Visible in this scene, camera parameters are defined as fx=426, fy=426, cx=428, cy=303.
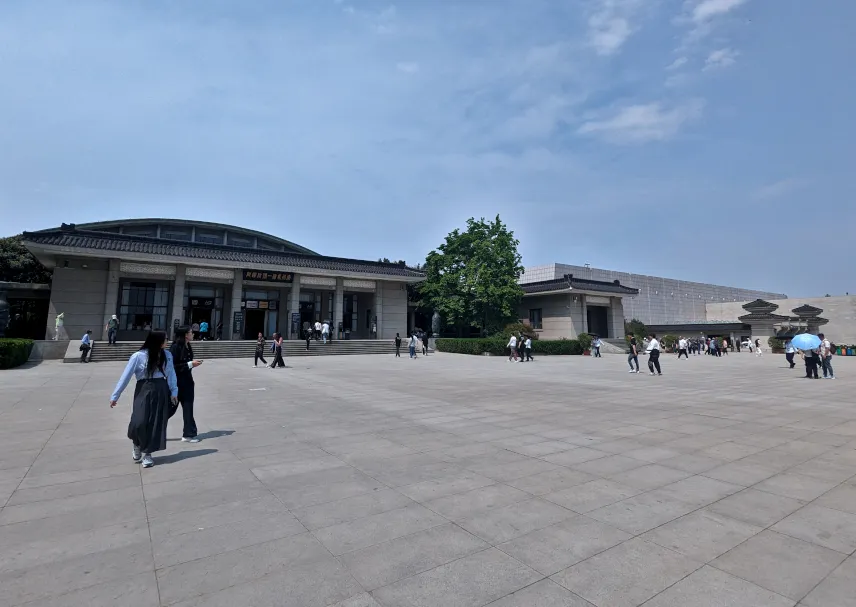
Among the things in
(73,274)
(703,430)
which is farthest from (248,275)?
(703,430)

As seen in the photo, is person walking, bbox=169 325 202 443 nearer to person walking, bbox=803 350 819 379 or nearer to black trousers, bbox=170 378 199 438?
black trousers, bbox=170 378 199 438

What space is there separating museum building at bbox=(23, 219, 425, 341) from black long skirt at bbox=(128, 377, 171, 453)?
941 inches

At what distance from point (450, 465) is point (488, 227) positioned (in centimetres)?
3079

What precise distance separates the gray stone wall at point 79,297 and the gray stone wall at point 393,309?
57.3ft

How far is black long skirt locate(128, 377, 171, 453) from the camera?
4840 millimetres

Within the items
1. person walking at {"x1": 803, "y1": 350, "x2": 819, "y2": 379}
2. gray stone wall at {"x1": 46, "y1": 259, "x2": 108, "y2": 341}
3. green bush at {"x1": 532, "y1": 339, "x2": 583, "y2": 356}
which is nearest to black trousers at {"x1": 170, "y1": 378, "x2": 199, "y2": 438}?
person walking at {"x1": 803, "y1": 350, "x2": 819, "y2": 379}

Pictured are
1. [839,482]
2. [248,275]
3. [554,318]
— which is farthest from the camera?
[554,318]

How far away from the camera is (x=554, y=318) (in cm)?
3772

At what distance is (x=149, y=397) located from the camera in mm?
4957

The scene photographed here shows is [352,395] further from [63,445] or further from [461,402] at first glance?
[63,445]

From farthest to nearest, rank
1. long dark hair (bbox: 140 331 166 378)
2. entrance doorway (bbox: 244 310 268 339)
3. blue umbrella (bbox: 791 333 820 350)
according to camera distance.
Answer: entrance doorway (bbox: 244 310 268 339) < blue umbrella (bbox: 791 333 820 350) < long dark hair (bbox: 140 331 166 378)

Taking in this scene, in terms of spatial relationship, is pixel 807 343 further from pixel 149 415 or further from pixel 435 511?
pixel 149 415

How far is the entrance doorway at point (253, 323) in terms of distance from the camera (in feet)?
103

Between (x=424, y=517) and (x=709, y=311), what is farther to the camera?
(x=709, y=311)
